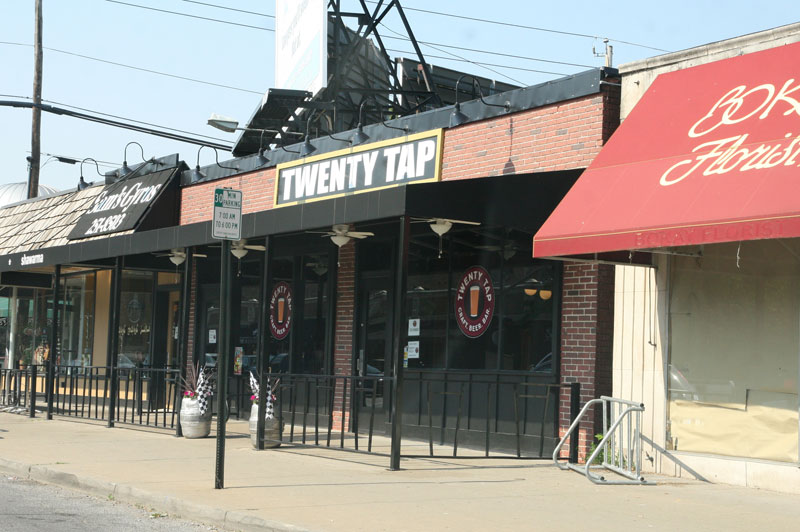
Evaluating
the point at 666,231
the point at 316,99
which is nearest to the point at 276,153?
the point at 316,99

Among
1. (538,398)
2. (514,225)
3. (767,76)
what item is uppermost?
(767,76)

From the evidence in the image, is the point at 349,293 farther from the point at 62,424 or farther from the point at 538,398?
the point at 62,424

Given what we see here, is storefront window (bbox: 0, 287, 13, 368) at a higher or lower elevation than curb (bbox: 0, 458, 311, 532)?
higher

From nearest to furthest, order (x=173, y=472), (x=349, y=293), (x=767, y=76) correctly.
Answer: (x=767, y=76), (x=173, y=472), (x=349, y=293)

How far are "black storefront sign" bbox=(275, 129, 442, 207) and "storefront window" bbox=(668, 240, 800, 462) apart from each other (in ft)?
14.8

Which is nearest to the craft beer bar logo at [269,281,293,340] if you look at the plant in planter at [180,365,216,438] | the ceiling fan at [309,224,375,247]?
the plant in planter at [180,365,216,438]

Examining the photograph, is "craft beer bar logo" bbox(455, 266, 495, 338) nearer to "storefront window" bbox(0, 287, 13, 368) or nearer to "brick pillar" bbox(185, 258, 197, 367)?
"brick pillar" bbox(185, 258, 197, 367)

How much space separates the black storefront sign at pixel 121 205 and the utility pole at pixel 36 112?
8463 mm

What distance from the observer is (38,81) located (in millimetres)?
28844

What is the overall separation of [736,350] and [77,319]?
1645cm

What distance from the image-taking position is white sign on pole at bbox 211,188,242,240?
9.67 meters

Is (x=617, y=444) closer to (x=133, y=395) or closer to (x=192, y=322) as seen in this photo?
(x=133, y=395)

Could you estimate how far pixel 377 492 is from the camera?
955cm

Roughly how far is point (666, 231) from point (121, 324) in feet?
48.5
